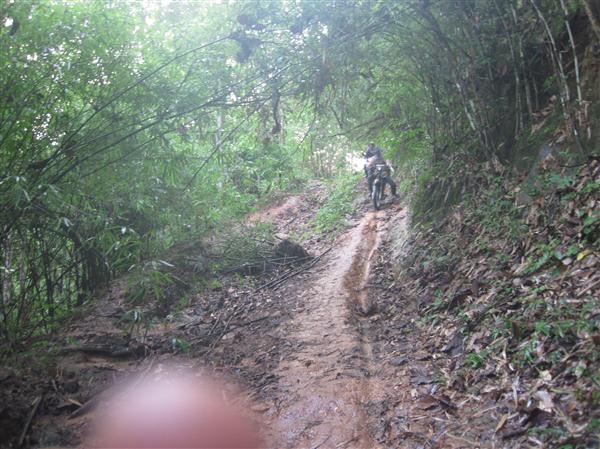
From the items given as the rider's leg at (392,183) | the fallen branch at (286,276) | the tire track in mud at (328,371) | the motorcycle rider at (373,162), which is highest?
the motorcycle rider at (373,162)

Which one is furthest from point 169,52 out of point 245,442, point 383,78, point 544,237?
point 544,237

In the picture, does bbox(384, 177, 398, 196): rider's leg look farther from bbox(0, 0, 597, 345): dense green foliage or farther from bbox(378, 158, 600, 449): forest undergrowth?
bbox(378, 158, 600, 449): forest undergrowth

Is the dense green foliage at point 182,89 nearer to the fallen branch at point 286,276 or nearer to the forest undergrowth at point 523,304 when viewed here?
the forest undergrowth at point 523,304

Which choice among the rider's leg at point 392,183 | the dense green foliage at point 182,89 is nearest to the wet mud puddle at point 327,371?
the dense green foliage at point 182,89

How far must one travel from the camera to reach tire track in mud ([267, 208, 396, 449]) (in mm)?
3115

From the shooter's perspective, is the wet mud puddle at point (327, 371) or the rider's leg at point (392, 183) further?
the rider's leg at point (392, 183)

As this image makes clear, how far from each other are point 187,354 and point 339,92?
3637mm

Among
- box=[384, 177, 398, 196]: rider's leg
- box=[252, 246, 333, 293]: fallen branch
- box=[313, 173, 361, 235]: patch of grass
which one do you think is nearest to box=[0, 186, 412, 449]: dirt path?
box=[252, 246, 333, 293]: fallen branch

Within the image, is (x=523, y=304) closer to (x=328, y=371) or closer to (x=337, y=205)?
(x=328, y=371)

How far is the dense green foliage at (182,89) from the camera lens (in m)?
3.61

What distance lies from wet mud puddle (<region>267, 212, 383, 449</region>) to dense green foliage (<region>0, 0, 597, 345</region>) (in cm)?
175

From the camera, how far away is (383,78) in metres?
5.83

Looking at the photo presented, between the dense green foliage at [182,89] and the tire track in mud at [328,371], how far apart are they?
1.75m

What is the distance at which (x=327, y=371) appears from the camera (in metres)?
3.94
